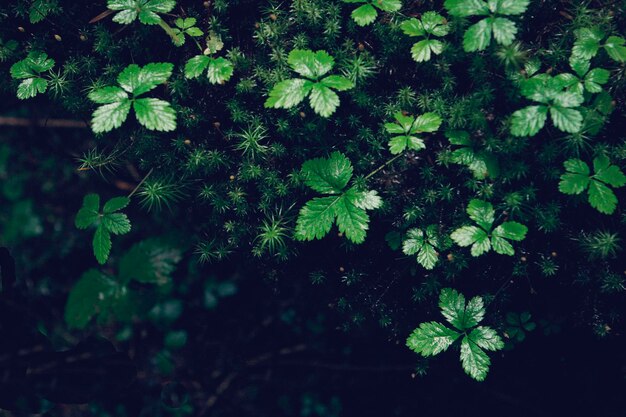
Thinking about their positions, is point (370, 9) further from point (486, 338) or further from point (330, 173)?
point (486, 338)

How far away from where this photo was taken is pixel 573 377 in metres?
2.95

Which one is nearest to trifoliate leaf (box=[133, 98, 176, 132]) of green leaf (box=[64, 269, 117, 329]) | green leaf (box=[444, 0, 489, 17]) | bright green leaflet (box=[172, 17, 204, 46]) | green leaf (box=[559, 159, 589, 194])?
bright green leaflet (box=[172, 17, 204, 46])

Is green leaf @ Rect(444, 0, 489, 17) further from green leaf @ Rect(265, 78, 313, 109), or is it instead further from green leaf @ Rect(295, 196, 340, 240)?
green leaf @ Rect(295, 196, 340, 240)

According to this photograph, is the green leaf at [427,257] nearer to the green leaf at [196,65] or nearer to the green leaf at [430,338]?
the green leaf at [430,338]

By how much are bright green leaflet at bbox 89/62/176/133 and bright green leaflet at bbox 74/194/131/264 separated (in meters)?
0.46

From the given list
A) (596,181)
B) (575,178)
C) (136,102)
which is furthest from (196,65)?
(596,181)

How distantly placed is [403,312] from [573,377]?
1.31 metres

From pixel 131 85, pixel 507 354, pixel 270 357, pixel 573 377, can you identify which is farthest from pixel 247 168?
pixel 573 377

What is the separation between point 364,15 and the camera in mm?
2328

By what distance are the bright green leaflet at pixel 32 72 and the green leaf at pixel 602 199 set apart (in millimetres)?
3059

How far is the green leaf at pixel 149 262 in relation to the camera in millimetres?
2465

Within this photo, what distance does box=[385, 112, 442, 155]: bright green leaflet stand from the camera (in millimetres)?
2332

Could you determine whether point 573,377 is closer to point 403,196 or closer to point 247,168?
point 403,196

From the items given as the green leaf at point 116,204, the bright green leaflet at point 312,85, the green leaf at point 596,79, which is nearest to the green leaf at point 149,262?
the green leaf at point 116,204
